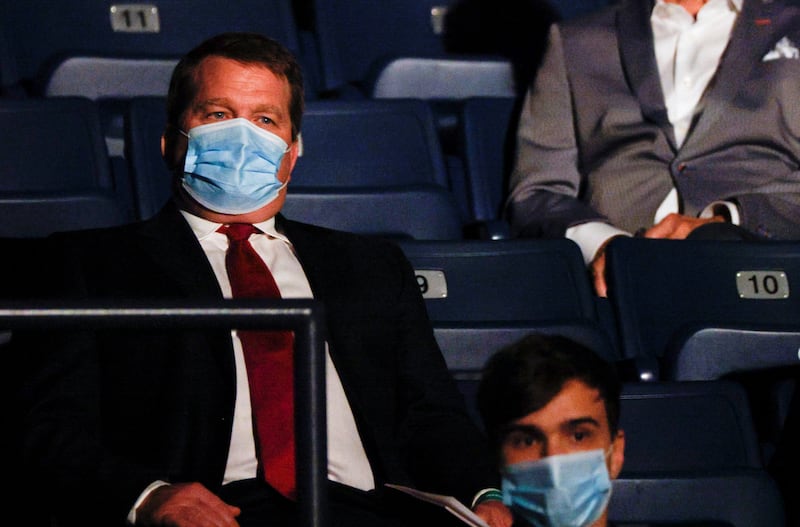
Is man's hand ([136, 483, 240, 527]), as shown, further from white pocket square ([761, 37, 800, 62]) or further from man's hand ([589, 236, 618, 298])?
white pocket square ([761, 37, 800, 62])

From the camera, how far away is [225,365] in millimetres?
1065

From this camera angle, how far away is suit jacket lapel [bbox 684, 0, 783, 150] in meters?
1.83

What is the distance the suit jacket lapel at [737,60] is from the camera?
72.1 inches

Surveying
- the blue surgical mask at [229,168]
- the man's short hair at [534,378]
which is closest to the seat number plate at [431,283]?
the blue surgical mask at [229,168]

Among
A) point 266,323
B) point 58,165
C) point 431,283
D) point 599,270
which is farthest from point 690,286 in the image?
point 266,323

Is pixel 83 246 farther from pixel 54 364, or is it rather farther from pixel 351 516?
pixel 351 516

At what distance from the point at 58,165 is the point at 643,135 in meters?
0.79

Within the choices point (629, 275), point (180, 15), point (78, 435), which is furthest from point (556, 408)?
point (180, 15)

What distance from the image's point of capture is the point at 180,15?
205 centimetres

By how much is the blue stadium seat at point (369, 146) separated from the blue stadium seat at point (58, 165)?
263 mm

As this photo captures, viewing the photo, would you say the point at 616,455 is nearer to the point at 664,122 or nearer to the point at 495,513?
the point at 495,513

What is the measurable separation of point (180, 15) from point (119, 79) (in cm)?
21

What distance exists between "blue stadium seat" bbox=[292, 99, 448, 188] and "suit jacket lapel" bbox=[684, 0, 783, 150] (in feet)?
1.19

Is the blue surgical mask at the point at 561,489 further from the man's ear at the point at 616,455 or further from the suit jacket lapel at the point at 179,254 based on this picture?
the suit jacket lapel at the point at 179,254
